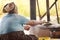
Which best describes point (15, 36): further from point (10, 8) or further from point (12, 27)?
point (10, 8)

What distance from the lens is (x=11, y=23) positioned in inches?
59.7

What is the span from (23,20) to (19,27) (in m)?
0.07

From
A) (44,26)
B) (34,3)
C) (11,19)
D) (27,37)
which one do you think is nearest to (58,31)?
(44,26)

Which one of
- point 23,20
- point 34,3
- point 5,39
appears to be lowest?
point 5,39

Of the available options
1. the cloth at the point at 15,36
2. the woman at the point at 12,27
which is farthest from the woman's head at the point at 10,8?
the cloth at the point at 15,36

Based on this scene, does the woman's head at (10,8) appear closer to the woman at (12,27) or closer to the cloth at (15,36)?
the woman at (12,27)

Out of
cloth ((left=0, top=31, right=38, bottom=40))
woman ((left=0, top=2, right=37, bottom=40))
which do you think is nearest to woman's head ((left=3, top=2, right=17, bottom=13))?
woman ((left=0, top=2, right=37, bottom=40))

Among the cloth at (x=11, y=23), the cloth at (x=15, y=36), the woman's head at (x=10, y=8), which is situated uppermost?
the woman's head at (x=10, y=8)

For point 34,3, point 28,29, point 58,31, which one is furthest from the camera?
point 34,3

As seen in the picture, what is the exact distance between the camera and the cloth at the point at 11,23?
152 cm

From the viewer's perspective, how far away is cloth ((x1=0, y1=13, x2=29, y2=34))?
152 centimetres

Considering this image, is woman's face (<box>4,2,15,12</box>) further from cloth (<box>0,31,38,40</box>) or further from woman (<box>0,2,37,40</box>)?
cloth (<box>0,31,38,40</box>)

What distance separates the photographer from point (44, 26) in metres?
1.57

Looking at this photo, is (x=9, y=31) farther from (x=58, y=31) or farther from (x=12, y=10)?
(x=58, y=31)
